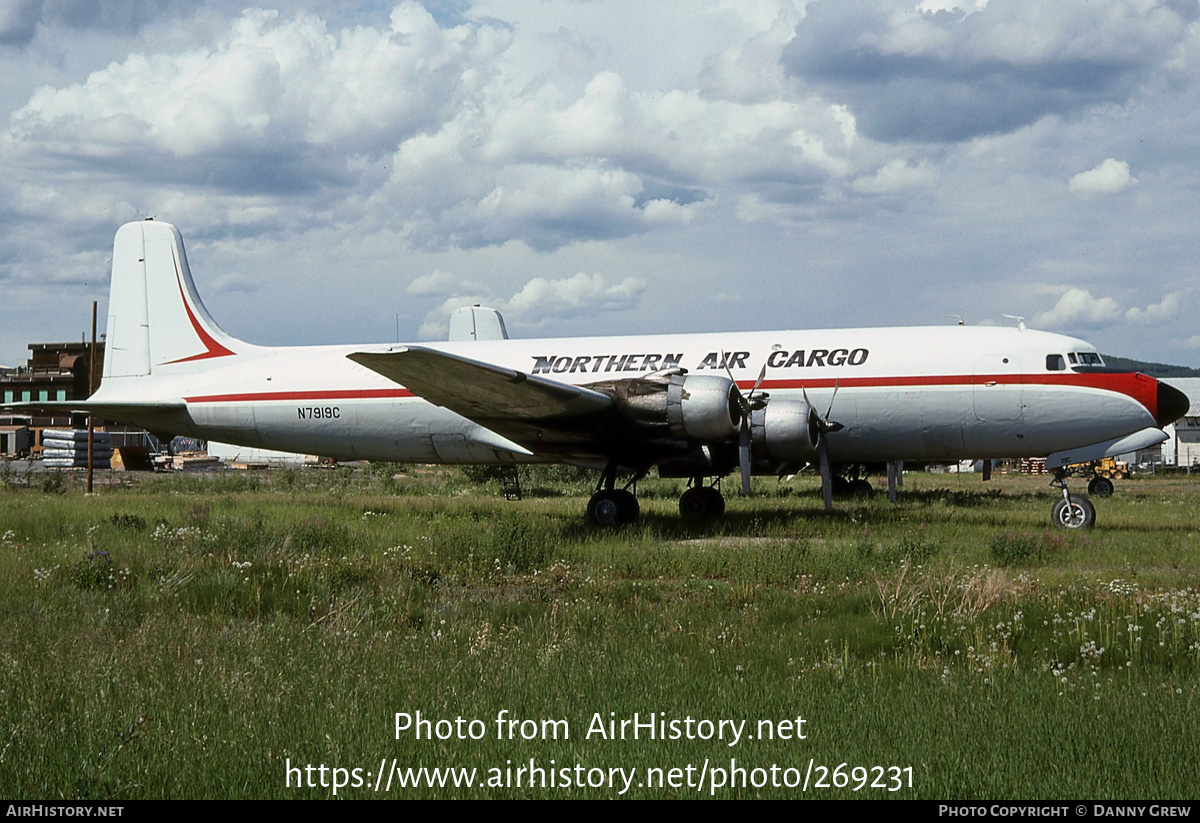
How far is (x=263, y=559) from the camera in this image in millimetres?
10891

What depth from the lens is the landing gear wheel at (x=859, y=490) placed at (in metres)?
25.0

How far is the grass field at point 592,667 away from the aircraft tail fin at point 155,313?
7917 mm

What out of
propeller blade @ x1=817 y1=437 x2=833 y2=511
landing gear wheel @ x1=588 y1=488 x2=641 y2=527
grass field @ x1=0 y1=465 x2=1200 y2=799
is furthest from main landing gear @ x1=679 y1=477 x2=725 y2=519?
grass field @ x1=0 y1=465 x2=1200 y2=799

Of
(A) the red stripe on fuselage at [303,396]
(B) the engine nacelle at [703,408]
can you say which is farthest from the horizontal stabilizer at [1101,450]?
(A) the red stripe on fuselage at [303,396]

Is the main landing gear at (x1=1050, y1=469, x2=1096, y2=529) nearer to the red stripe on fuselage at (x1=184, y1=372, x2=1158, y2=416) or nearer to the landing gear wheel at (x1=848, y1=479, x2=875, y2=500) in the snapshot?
the red stripe on fuselage at (x1=184, y1=372, x2=1158, y2=416)

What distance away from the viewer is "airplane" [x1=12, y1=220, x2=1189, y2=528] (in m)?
15.5

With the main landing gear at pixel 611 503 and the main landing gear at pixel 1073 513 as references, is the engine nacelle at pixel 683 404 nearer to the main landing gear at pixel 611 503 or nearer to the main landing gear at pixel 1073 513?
the main landing gear at pixel 611 503

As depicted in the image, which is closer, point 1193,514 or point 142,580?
point 142,580

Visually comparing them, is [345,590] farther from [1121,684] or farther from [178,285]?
[178,285]

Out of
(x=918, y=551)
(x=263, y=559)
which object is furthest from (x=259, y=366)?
(x=918, y=551)

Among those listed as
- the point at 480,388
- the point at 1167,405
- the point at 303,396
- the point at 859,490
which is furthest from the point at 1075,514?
the point at 303,396

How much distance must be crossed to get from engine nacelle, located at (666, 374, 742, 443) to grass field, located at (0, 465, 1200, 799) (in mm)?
2441
